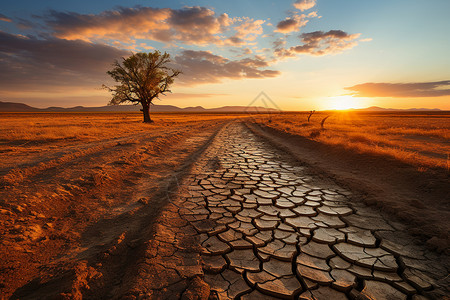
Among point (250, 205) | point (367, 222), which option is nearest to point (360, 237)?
point (367, 222)

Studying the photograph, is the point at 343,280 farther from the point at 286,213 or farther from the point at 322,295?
the point at 286,213

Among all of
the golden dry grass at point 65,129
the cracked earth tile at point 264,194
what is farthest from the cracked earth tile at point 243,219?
the golden dry grass at point 65,129

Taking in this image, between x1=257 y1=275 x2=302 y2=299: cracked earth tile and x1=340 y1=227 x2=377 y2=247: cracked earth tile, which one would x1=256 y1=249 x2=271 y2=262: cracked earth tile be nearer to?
x1=257 y1=275 x2=302 y2=299: cracked earth tile

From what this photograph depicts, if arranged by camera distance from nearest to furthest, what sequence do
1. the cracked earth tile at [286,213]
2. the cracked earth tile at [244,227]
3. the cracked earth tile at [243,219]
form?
the cracked earth tile at [244,227]
the cracked earth tile at [243,219]
the cracked earth tile at [286,213]

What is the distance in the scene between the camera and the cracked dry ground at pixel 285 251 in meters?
1.85

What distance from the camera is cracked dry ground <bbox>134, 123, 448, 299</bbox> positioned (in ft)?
6.07

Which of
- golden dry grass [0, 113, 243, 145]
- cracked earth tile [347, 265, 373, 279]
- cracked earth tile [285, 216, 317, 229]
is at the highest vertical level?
golden dry grass [0, 113, 243, 145]

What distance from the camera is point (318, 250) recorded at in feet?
7.87

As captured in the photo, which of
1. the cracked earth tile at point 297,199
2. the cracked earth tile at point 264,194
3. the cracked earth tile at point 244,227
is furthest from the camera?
the cracked earth tile at point 264,194

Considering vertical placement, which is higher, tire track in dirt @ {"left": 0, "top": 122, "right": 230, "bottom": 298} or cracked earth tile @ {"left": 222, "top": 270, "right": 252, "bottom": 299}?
tire track in dirt @ {"left": 0, "top": 122, "right": 230, "bottom": 298}

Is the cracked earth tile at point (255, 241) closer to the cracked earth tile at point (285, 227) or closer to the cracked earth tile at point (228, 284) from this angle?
the cracked earth tile at point (285, 227)

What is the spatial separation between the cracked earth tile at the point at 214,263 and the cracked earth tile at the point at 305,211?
64.4 inches

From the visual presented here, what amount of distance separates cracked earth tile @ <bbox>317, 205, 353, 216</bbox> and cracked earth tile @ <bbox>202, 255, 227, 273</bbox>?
2004 mm

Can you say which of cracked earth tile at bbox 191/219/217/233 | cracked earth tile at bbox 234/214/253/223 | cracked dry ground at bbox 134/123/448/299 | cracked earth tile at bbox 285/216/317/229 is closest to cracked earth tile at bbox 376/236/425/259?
cracked dry ground at bbox 134/123/448/299
